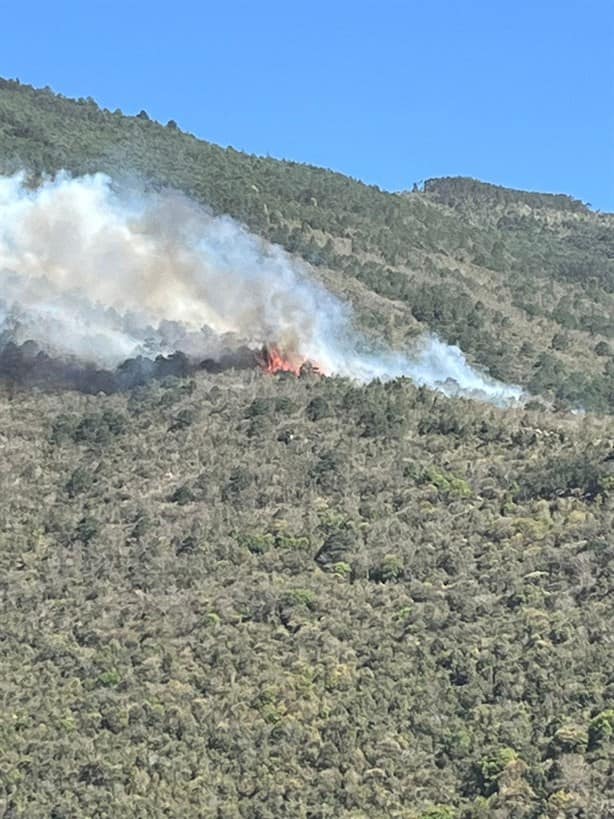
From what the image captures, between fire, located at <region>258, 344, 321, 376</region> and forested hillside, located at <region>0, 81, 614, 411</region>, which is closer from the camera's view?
fire, located at <region>258, 344, 321, 376</region>

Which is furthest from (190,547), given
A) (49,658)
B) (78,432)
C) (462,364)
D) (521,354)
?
(521,354)

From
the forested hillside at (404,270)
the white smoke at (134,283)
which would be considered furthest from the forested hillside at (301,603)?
the forested hillside at (404,270)

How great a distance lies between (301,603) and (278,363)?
122 ft

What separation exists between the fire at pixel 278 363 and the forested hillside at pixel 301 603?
168 centimetres

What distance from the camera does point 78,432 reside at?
4213 inches

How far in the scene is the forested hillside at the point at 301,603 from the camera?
66000 millimetres

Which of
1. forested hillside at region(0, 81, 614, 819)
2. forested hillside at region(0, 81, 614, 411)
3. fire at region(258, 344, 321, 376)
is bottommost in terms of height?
forested hillside at region(0, 81, 614, 819)

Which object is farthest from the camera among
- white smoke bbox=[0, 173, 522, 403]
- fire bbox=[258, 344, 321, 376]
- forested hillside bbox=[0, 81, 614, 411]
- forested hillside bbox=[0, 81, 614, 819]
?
forested hillside bbox=[0, 81, 614, 411]

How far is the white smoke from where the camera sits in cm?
10581

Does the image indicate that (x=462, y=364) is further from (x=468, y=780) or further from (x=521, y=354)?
(x=468, y=780)

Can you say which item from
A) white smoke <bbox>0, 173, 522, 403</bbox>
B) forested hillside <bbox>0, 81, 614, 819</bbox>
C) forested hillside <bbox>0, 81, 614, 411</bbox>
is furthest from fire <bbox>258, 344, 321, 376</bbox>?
forested hillside <bbox>0, 81, 614, 411</bbox>

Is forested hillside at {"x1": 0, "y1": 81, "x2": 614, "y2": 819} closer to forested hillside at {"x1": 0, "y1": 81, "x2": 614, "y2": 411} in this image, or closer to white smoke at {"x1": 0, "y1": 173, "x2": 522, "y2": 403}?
white smoke at {"x1": 0, "y1": 173, "x2": 522, "y2": 403}

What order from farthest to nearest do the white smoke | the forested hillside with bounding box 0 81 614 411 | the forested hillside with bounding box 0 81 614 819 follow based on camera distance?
1. the forested hillside with bounding box 0 81 614 411
2. the white smoke
3. the forested hillside with bounding box 0 81 614 819

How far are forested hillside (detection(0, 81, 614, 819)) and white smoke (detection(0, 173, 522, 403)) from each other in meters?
3.91
